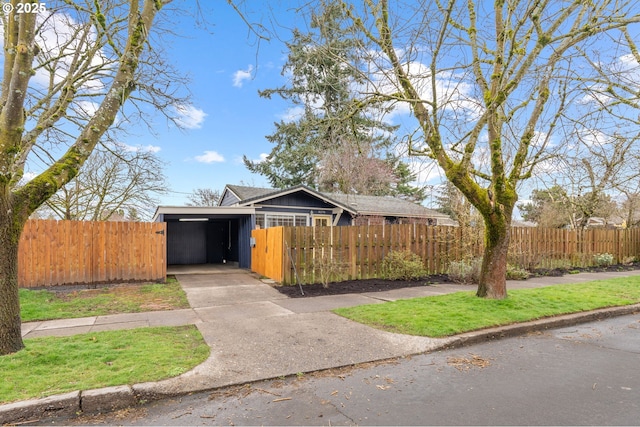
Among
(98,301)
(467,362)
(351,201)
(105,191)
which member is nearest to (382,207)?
(351,201)

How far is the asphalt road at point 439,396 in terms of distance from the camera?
3047 millimetres

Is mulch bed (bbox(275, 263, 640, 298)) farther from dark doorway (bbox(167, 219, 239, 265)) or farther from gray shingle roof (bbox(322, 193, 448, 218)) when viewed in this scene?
dark doorway (bbox(167, 219, 239, 265))

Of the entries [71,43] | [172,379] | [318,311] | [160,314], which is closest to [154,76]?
[71,43]

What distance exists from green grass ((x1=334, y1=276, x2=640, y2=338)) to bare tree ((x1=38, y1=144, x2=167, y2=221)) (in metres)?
13.0

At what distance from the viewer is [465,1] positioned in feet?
20.9

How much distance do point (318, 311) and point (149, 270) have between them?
6.44 m

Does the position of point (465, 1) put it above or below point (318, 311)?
above

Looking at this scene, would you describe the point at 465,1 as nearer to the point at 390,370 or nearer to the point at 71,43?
the point at 390,370

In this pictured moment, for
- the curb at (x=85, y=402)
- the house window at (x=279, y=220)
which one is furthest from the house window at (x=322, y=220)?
the curb at (x=85, y=402)

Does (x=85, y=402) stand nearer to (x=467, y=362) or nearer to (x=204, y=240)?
(x=467, y=362)

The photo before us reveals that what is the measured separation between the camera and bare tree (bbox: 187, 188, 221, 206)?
34.8 m

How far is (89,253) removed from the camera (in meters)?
10.1

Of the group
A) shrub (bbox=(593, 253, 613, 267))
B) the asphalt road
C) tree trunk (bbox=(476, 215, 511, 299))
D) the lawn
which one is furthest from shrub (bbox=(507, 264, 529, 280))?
the lawn

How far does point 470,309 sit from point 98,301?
7.62 meters
